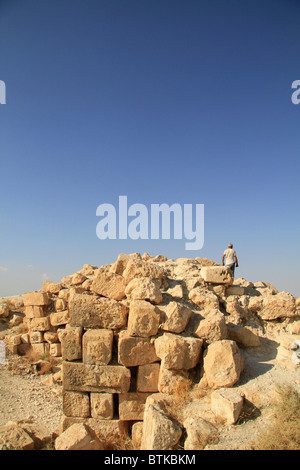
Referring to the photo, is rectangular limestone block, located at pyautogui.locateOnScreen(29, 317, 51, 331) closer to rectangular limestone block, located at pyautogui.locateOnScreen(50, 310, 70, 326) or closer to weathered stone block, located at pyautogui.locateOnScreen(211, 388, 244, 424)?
rectangular limestone block, located at pyautogui.locateOnScreen(50, 310, 70, 326)

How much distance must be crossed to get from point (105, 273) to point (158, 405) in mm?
2594

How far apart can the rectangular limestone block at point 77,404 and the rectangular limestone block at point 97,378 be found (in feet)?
0.41

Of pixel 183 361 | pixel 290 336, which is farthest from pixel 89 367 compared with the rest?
pixel 290 336

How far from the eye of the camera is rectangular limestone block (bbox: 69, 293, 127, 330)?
5.31 meters

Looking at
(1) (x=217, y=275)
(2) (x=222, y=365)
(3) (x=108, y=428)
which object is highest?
(1) (x=217, y=275)

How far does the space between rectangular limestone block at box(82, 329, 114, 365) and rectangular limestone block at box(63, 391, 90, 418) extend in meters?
0.58

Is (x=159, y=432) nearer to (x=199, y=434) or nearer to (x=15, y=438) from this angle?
(x=199, y=434)

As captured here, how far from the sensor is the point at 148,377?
16.5 feet

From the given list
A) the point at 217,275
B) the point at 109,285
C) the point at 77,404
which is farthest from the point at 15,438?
the point at 217,275

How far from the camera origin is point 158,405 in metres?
4.34

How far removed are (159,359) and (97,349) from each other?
1040 mm

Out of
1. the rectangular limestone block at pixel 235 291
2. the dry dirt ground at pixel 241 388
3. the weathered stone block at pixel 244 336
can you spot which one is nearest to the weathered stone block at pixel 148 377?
the dry dirt ground at pixel 241 388

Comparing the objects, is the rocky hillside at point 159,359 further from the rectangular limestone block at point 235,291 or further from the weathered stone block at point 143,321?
the rectangular limestone block at point 235,291

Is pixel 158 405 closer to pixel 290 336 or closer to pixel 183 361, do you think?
pixel 183 361
